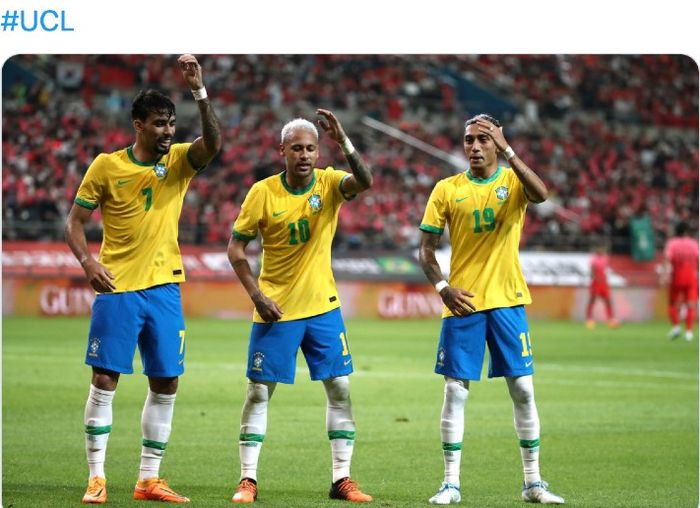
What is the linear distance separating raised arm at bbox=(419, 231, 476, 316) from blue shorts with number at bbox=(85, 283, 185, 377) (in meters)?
1.54

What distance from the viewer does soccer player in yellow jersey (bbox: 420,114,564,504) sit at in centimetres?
727

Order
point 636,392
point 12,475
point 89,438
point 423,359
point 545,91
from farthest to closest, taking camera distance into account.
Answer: point 545,91, point 423,359, point 636,392, point 12,475, point 89,438

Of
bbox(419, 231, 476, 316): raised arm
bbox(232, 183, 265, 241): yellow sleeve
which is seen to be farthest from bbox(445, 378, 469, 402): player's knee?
bbox(232, 183, 265, 241): yellow sleeve

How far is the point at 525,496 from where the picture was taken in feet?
23.9

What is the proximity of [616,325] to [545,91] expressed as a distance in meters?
13.6

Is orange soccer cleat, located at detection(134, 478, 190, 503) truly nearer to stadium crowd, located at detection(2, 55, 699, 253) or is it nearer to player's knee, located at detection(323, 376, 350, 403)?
player's knee, located at detection(323, 376, 350, 403)

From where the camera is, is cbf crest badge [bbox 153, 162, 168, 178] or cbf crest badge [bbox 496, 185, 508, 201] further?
cbf crest badge [bbox 496, 185, 508, 201]

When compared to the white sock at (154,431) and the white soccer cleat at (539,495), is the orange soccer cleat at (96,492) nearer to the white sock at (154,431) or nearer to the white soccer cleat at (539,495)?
the white sock at (154,431)

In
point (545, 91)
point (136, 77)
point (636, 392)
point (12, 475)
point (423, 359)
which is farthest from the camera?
point (545, 91)

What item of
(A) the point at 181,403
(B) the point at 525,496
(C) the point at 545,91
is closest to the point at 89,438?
(B) the point at 525,496

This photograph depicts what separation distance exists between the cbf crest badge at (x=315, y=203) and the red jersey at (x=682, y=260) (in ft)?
55.7

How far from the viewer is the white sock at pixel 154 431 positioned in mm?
7273
